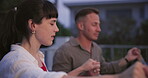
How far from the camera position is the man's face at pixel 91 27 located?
80.6 inches

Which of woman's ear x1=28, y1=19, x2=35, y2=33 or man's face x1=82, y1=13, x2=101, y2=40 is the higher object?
woman's ear x1=28, y1=19, x2=35, y2=33

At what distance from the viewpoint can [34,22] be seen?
3.72 ft

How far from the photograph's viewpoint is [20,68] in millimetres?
905

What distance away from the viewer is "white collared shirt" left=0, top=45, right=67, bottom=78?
819 mm

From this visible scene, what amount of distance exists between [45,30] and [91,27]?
971 mm

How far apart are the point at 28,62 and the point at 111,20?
434 inches

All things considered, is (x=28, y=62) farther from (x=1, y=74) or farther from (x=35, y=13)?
(x=35, y=13)

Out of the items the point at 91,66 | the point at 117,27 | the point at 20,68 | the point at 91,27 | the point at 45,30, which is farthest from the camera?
the point at 117,27

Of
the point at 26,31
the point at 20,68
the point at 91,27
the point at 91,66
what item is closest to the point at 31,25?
the point at 26,31

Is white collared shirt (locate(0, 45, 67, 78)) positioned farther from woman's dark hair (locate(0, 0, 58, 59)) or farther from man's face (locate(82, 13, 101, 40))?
man's face (locate(82, 13, 101, 40))

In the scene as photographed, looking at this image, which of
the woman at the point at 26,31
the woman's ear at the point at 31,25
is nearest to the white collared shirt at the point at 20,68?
the woman at the point at 26,31

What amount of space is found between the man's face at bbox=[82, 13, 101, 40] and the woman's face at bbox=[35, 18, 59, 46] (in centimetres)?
91

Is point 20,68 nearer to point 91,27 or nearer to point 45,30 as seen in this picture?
point 45,30

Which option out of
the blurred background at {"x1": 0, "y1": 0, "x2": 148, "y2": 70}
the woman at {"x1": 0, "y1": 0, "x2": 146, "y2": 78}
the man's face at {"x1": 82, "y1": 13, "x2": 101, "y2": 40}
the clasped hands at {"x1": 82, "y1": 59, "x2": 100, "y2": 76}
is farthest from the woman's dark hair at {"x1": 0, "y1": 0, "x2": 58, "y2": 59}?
the blurred background at {"x1": 0, "y1": 0, "x2": 148, "y2": 70}
